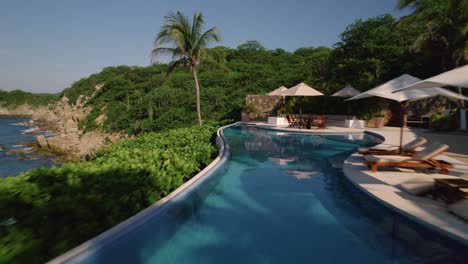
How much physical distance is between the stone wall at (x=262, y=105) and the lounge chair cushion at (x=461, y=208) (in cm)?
1946

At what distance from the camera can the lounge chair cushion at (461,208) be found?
3734 millimetres

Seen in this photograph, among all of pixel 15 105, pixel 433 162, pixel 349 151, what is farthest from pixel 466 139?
pixel 15 105

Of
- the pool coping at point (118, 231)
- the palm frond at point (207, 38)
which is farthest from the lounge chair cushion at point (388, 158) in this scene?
the palm frond at point (207, 38)

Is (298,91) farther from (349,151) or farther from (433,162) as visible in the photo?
(433,162)

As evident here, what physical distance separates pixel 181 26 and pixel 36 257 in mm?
15292

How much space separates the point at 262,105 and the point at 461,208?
2002 cm

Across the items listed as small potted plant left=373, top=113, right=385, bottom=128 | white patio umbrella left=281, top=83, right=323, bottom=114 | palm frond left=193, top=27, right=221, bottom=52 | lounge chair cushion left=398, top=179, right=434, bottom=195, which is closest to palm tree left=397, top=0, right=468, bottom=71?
small potted plant left=373, top=113, right=385, bottom=128

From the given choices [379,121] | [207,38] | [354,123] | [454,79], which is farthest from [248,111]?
[454,79]

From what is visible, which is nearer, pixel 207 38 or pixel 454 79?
pixel 454 79

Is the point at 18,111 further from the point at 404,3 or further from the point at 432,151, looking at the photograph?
the point at 432,151

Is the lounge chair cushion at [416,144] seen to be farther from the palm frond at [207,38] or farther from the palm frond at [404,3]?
Answer: the palm frond at [404,3]

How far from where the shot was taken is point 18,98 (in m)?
126

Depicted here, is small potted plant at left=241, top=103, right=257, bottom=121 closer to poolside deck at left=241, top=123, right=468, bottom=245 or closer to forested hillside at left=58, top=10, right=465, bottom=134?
forested hillside at left=58, top=10, right=465, bottom=134

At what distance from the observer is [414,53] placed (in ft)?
65.7
